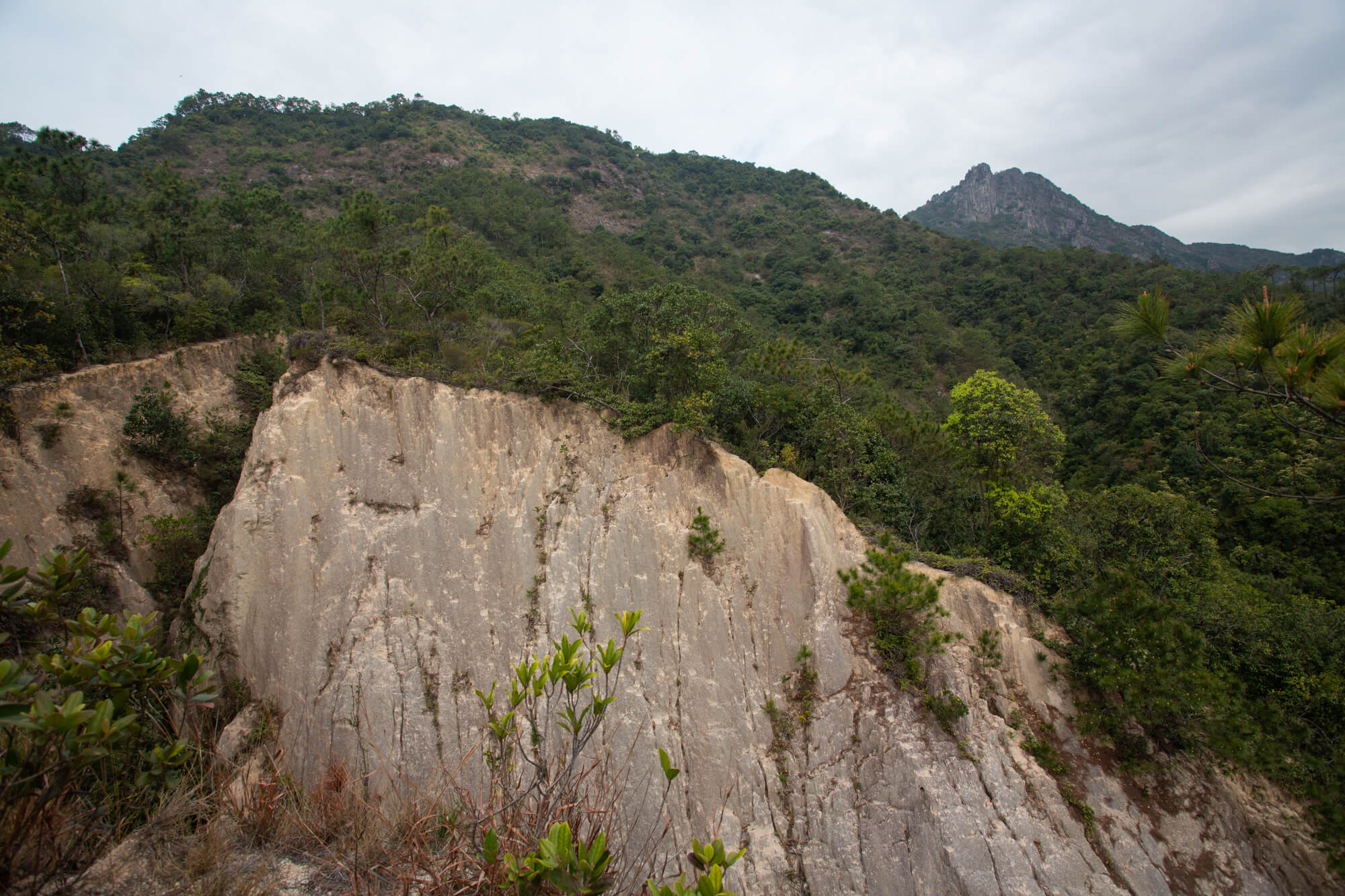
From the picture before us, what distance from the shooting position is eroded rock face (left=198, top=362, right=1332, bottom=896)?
9.28 m

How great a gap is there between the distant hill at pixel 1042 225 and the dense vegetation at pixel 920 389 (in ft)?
195

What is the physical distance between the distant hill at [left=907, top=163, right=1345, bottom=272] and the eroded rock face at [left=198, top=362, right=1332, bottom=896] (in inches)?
3541

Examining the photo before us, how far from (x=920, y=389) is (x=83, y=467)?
3734 cm

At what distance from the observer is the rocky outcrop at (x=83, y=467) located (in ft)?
44.3

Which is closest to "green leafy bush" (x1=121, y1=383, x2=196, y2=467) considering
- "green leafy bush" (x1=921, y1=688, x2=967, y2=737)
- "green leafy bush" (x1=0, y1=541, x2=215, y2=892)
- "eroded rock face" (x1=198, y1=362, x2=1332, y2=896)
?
"eroded rock face" (x1=198, y1=362, x2=1332, y2=896)

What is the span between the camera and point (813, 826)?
9.79 metres

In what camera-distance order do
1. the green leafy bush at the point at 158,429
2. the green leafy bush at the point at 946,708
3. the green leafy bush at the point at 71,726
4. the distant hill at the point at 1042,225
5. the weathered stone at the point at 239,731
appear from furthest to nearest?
the distant hill at the point at 1042,225 < the green leafy bush at the point at 158,429 < the weathered stone at the point at 239,731 < the green leafy bush at the point at 946,708 < the green leafy bush at the point at 71,726

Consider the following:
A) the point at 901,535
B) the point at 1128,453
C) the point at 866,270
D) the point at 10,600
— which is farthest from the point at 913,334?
the point at 10,600

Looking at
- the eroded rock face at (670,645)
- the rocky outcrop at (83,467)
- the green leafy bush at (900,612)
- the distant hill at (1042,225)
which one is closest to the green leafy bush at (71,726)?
the eroded rock face at (670,645)

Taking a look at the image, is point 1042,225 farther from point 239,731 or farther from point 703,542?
point 239,731

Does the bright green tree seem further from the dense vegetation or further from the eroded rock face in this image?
the eroded rock face

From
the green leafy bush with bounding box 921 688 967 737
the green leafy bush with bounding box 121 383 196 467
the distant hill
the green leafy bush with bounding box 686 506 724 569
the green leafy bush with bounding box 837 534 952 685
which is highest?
the distant hill

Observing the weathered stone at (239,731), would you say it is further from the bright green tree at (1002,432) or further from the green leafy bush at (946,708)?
the bright green tree at (1002,432)

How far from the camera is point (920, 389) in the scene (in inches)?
1357
